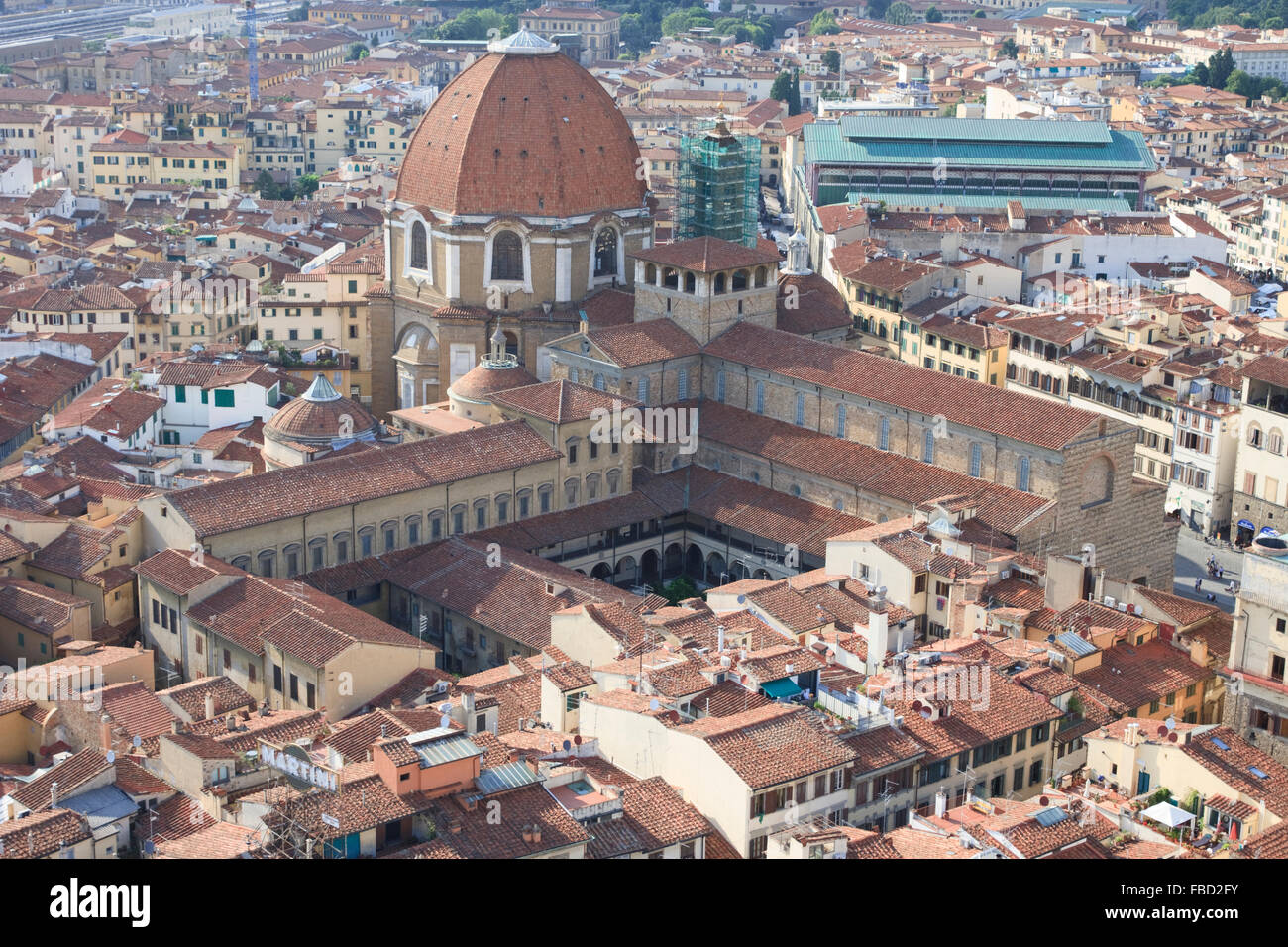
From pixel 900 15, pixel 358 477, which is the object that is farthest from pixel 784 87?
pixel 358 477

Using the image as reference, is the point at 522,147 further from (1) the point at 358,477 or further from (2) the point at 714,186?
(1) the point at 358,477

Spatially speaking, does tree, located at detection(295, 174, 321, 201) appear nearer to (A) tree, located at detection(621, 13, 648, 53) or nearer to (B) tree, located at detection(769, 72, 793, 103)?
(B) tree, located at detection(769, 72, 793, 103)

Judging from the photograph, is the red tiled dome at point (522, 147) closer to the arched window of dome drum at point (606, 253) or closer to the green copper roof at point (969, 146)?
the arched window of dome drum at point (606, 253)

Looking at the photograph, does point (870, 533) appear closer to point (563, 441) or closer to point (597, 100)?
point (563, 441)

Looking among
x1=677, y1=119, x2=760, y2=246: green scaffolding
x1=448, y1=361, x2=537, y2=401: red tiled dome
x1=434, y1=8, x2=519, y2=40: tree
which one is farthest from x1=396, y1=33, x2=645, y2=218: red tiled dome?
x1=434, y1=8, x2=519, y2=40: tree
